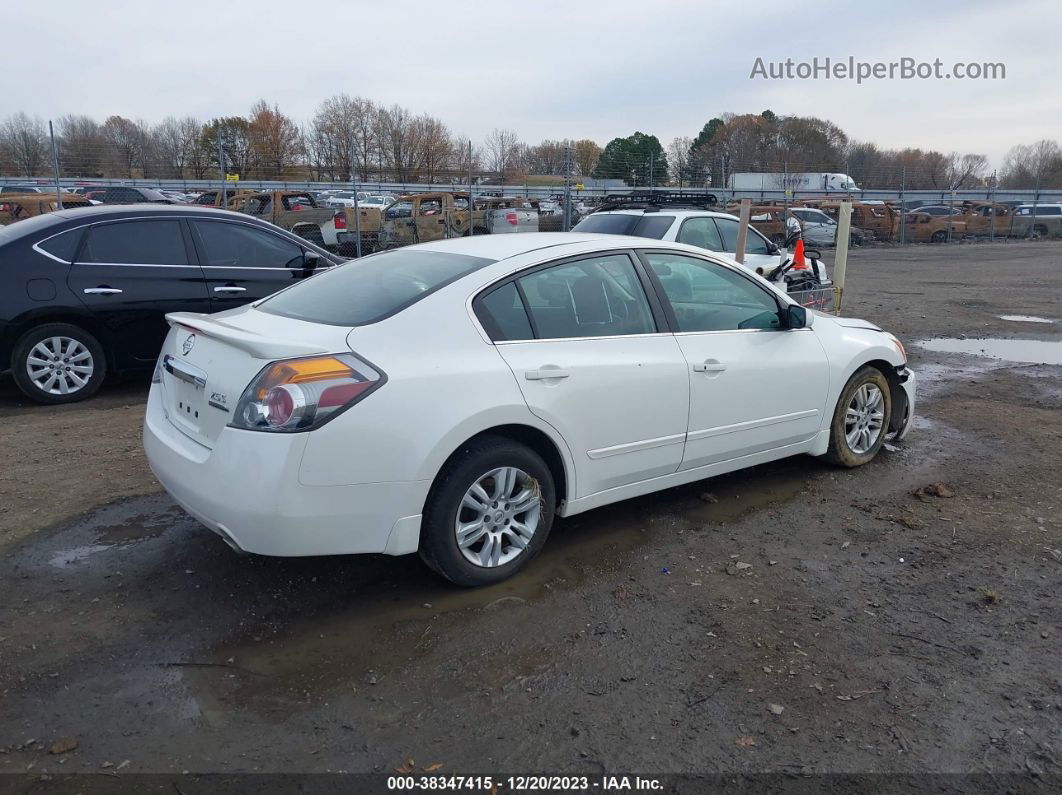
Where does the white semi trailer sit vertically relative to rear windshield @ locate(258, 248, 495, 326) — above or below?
above

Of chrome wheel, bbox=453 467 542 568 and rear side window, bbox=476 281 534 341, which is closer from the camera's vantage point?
chrome wheel, bbox=453 467 542 568

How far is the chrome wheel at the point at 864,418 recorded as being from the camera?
561 centimetres

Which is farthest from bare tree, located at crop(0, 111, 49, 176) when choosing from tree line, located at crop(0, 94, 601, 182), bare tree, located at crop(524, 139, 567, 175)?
bare tree, located at crop(524, 139, 567, 175)

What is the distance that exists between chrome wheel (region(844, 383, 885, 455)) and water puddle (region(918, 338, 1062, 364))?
5.06 meters

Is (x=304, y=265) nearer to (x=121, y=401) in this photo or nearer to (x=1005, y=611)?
(x=121, y=401)

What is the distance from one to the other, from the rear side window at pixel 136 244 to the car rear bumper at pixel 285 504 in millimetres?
4419

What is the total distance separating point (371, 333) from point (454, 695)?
151 centimetres

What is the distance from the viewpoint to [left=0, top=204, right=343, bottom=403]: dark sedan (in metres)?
6.97

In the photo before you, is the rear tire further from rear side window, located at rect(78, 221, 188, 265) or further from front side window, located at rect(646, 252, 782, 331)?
front side window, located at rect(646, 252, 782, 331)

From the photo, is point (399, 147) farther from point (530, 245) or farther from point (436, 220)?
point (530, 245)

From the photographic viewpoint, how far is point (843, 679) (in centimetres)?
327

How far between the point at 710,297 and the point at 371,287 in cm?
196

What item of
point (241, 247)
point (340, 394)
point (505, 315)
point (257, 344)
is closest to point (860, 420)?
point (505, 315)

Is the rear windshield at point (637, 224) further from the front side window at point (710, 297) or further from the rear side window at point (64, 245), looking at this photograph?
the rear side window at point (64, 245)
